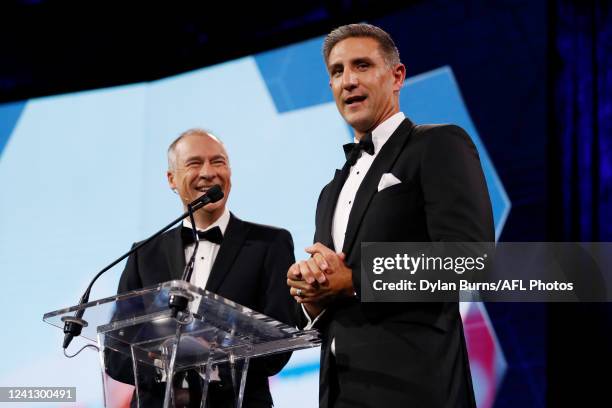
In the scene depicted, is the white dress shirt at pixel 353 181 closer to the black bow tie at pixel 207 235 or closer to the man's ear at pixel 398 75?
the man's ear at pixel 398 75

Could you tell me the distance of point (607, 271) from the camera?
Answer: 3.08 meters

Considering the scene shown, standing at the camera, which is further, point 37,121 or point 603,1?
point 37,121

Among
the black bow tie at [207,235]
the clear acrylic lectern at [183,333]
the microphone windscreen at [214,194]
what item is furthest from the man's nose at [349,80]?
the black bow tie at [207,235]

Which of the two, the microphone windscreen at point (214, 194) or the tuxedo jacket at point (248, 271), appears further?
the tuxedo jacket at point (248, 271)

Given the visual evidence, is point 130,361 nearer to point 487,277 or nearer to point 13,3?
point 487,277

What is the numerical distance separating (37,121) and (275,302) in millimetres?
2360

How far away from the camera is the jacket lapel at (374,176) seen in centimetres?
202

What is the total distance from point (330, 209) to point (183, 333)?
522 millimetres

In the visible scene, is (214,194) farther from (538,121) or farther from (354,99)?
(538,121)

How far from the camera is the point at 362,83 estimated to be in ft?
7.41

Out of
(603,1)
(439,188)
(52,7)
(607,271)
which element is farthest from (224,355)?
(52,7)

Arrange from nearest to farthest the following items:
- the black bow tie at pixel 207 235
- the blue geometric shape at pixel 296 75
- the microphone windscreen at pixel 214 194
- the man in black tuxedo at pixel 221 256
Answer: the microphone windscreen at pixel 214 194, the man in black tuxedo at pixel 221 256, the black bow tie at pixel 207 235, the blue geometric shape at pixel 296 75

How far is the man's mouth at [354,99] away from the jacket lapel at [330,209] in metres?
0.18

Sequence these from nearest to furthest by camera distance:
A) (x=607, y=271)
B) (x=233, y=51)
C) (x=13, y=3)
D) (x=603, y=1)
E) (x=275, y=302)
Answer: (x=275, y=302), (x=607, y=271), (x=603, y=1), (x=233, y=51), (x=13, y=3)
